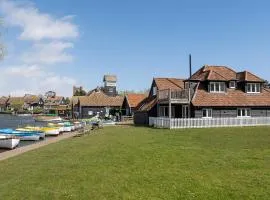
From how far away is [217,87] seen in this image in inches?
1956

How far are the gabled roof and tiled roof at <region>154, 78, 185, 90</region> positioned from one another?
12.2ft

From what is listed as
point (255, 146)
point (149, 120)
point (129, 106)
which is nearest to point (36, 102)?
point (129, 106)

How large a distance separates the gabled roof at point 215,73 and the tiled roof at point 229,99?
1569 mm

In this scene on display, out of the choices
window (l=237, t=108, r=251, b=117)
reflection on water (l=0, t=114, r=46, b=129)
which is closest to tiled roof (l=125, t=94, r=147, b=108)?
reflection on water (l=0, t=114, r=46, b=129)

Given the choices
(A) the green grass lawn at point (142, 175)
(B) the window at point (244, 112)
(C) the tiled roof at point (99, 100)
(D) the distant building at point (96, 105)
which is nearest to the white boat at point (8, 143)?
(A) the green grass lawn at point (142, 175)

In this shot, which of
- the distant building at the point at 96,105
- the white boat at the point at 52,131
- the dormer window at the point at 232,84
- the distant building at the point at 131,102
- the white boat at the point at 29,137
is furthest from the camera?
the distant building at the point at 96,105

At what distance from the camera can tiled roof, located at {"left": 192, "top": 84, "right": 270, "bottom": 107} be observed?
47.4 meters

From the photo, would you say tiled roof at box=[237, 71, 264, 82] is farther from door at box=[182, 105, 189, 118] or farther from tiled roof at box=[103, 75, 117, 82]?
tiled roof at box=[103, 75, 117, 82]

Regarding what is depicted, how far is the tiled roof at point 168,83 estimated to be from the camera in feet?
180

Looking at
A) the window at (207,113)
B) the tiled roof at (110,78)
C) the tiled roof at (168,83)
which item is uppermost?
the tiled roof at (110,78)

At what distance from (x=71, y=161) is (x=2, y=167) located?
3.09 m

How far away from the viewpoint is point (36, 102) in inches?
7726

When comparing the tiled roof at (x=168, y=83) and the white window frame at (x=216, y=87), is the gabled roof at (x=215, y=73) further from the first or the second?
the tiled roof at (x=168, y=83)

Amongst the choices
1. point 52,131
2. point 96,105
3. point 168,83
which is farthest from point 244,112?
A: point 96,105
